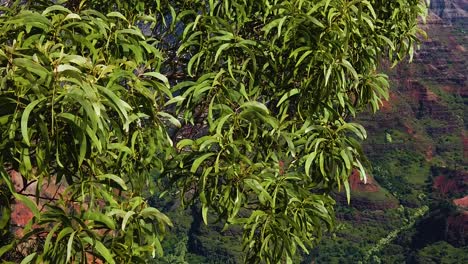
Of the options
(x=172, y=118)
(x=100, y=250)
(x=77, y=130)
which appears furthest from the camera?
(x=172, y=118)

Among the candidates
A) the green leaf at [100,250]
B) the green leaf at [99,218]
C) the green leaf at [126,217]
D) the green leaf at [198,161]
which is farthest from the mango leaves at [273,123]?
the green leaf at [100,250]

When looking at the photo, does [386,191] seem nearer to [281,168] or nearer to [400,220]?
[400,220]

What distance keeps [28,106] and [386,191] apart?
Answer: 136024 mm

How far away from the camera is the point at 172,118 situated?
4.55 meters

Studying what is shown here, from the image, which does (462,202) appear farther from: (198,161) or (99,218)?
(99,218)

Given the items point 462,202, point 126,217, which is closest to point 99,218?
point 126,217

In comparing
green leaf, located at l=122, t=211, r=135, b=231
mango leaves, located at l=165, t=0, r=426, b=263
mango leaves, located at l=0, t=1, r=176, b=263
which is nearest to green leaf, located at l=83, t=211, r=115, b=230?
mango leaves, located at l=0, t=1, r=176, b=263

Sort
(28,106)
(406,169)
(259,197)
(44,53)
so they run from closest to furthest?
(28,106)
(44,53)
(259,197)
(406,169)

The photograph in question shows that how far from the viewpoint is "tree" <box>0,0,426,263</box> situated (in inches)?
137

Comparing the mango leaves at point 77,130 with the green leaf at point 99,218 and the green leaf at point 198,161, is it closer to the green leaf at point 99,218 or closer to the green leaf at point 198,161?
the green leaf at point 99,218

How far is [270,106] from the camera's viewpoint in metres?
6.04

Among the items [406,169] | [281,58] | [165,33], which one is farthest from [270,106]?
[406,169]

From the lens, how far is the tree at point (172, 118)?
3484 millimetres

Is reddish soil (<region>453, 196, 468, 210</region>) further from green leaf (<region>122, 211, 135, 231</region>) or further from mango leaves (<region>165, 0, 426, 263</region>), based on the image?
green leaf (<region>122, 211, 135, 231</region>)
